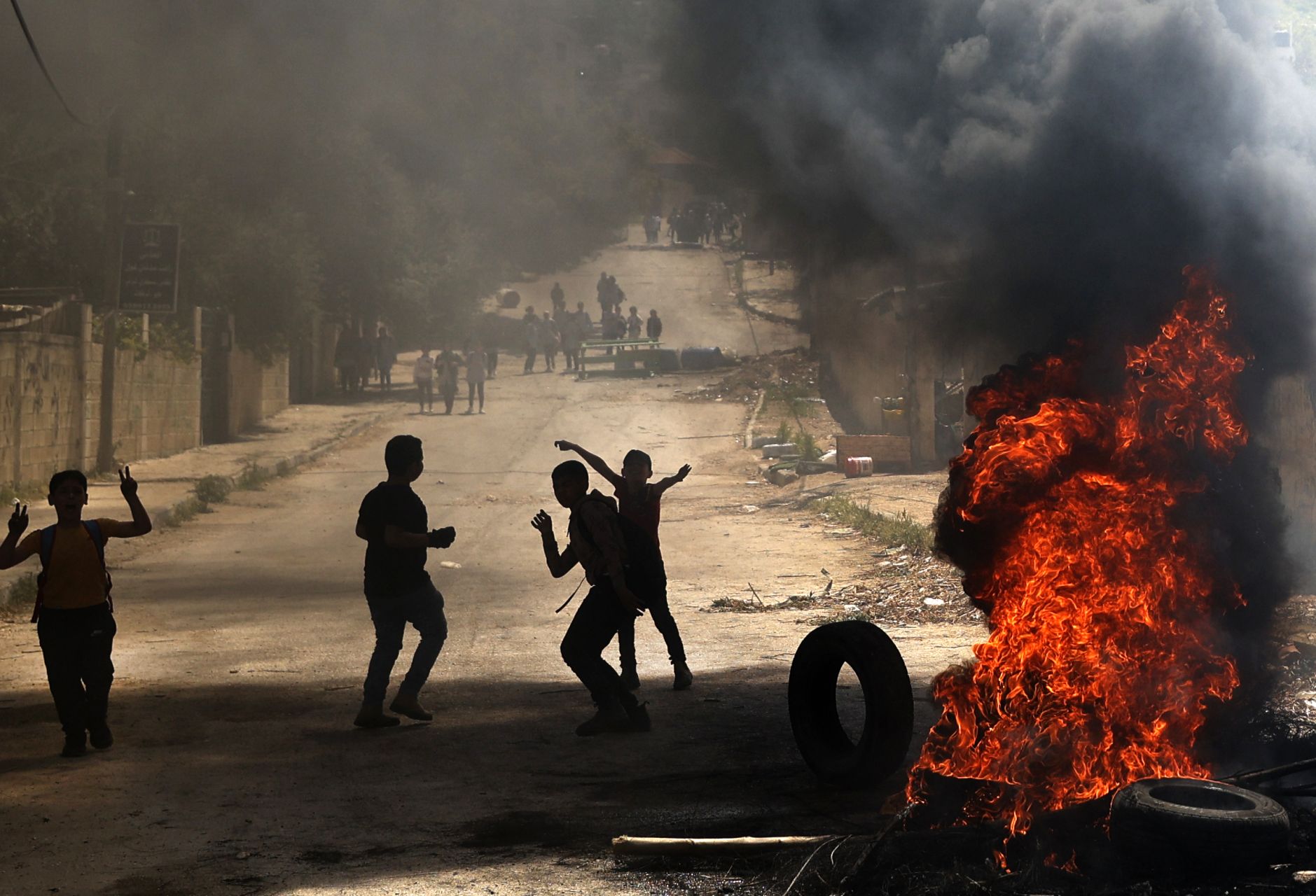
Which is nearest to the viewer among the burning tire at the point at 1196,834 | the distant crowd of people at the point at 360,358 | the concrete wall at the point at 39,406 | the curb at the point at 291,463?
the burning tire at the point at 1196,834

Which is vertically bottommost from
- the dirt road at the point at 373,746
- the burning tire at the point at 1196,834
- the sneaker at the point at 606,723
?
the dirt road at the point at 373,746

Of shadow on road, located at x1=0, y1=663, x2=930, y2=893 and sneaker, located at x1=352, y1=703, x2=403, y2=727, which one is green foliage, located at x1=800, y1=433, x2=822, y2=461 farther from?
sneaker, located at x1=352, y1=703, x2=403, y2=727

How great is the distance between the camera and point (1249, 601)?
6461mm

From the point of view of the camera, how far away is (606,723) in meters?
7.40

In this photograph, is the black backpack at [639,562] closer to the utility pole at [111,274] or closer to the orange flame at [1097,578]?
the orange flame at [1097,578]

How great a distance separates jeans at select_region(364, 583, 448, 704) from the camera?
24.8ft

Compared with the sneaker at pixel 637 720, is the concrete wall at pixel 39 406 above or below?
above

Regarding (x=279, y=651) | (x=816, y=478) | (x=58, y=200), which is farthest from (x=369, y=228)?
(x=279, y=651)

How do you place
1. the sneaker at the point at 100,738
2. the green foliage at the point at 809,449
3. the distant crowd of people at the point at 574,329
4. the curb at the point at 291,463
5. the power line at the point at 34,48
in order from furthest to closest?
the distant crowd of people at the point at 574,329 < the green foliage at the point at 809,449 < the curb at the point at 291,463 < the power line at the point at 34,48 < the sneaker at the point at 100,738

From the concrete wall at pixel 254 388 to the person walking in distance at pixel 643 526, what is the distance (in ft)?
72.1

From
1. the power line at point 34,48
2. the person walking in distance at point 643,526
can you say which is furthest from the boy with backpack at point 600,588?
the power line at point 34,48

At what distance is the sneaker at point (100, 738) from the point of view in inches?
277

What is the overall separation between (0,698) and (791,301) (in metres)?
41.4

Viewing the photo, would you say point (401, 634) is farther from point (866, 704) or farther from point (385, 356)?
point (385, 356)
